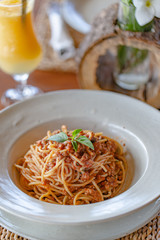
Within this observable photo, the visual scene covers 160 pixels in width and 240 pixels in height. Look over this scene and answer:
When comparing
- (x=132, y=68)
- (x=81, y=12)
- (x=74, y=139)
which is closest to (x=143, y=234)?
(x=74, y=139)

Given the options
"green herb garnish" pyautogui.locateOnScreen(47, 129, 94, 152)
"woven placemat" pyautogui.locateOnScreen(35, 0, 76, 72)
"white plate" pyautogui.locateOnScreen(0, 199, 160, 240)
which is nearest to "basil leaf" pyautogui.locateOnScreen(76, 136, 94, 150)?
"green herb garnish" pyautogui.locateOnScreen(47, 129, 94, 152)

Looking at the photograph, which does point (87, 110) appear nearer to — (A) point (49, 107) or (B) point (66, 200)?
(A) point (49, 107)

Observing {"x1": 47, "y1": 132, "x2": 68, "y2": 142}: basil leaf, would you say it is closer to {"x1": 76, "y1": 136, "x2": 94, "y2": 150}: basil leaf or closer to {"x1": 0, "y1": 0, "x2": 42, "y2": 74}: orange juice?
{"x1": 76, "y1": 136, "x2": 94, "y2": 150}: basil leaf

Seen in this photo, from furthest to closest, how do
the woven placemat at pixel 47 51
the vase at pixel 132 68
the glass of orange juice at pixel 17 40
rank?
the woven placemat at pixel 47 51
the vase at pixel 132 68
the glass of orange juice at pixel 17 40

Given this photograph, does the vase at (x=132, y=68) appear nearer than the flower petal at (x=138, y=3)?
No

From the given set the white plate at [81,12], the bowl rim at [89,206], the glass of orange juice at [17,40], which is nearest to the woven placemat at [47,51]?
the white plate at [81,12]

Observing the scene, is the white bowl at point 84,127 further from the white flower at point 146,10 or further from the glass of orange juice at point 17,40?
the white flower at point 146,10

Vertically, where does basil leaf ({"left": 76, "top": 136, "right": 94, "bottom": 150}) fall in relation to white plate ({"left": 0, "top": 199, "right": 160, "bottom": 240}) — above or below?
above

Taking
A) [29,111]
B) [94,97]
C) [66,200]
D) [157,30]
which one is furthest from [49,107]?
[157,30]
